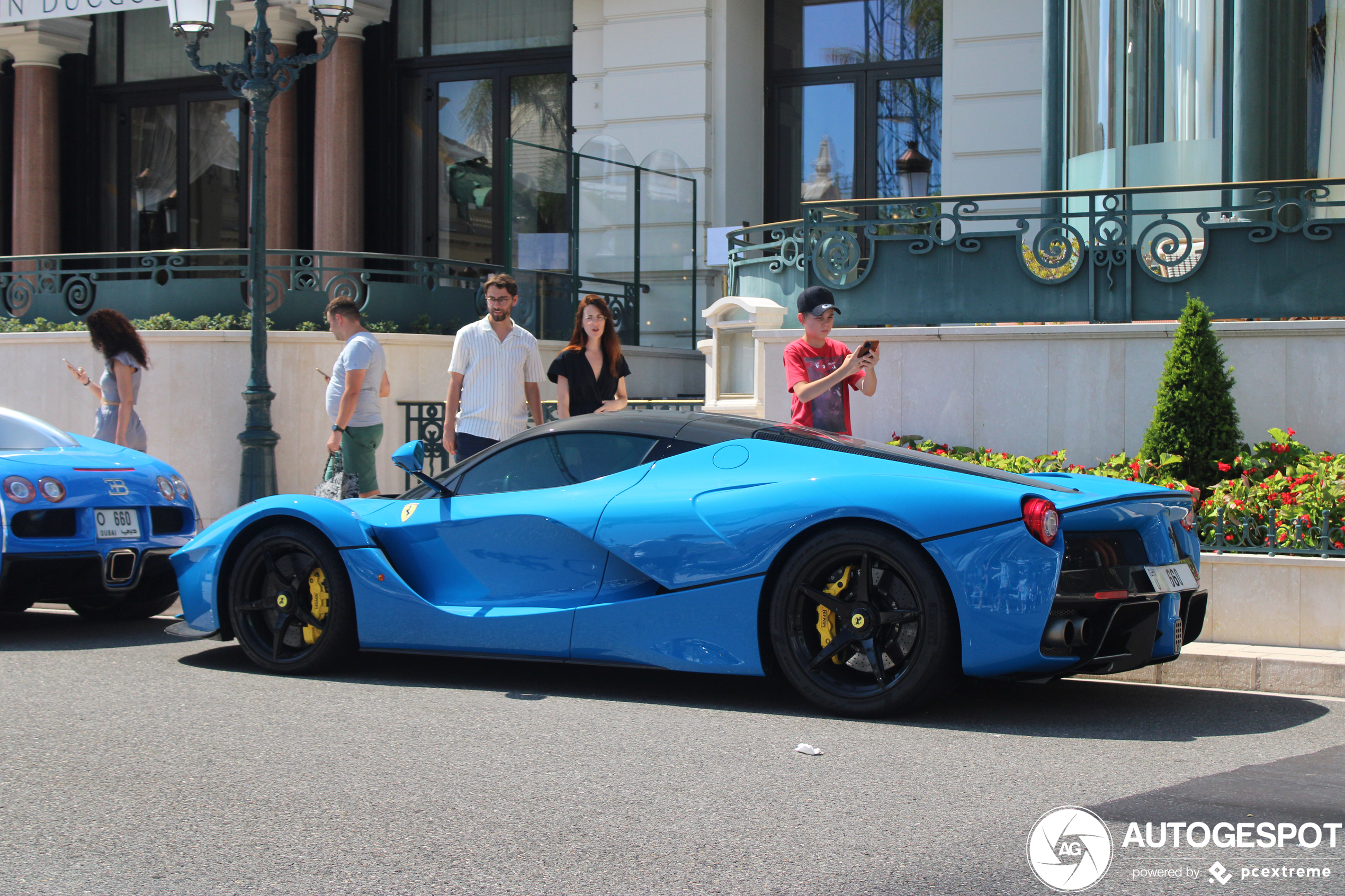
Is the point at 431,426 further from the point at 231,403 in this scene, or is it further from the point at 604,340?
the point at 604,340

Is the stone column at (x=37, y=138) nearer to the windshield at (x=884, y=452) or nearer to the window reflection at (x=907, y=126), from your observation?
the window reflection at (x=907, y=126)

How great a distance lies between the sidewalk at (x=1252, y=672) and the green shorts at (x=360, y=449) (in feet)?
15.8

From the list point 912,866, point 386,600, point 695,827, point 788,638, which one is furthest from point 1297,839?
point 386,600

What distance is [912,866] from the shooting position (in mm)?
3393

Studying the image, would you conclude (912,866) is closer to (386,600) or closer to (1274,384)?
(386,600)

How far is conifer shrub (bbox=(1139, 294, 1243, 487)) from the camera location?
8.04 meters

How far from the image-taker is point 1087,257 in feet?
31.6

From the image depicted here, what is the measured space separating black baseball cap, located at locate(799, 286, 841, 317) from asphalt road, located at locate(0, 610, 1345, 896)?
2.21 meters

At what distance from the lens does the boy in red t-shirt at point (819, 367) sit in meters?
7.18

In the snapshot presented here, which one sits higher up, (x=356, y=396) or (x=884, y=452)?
(x=356, y=396)

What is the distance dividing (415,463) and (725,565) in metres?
1.66

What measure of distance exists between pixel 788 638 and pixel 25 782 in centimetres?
268

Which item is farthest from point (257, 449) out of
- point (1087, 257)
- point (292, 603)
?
point (1087, 257)

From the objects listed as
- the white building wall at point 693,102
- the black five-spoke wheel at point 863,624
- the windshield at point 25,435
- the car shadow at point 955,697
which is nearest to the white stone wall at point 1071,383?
the car shadow at point 955,697
